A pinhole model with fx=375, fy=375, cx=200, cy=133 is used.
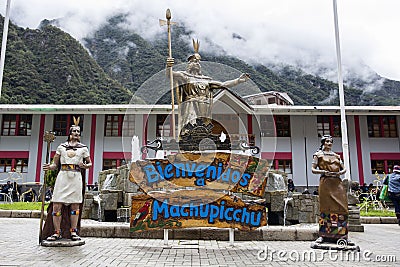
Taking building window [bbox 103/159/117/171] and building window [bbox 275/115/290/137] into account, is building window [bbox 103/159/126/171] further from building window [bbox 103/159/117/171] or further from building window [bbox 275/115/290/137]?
building window [bbox 275/115/290/137]

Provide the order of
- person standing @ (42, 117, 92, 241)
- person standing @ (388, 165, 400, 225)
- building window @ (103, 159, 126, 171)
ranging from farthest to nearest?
building window @ (103, 159, 126, 171)
person standing @ (388, 165, 400, 225)
person standing @ (42, 117, 92, 241)

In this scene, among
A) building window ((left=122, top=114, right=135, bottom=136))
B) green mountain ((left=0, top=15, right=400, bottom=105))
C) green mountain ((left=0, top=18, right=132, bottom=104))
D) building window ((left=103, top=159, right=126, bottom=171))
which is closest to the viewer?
building window ((left=122, top=114, right=135, bottom=136))

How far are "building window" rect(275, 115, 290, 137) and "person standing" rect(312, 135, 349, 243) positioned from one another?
18006 mm

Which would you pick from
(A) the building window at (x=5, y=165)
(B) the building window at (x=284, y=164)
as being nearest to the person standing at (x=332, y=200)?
(B) the building window at (x=284, y=164)

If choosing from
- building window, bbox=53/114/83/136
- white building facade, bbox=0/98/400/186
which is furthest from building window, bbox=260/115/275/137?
building window, bbox=53/114/83/136

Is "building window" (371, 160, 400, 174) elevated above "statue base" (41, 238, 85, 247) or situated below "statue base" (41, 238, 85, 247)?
above

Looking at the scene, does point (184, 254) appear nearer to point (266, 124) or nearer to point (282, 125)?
point (266, 124)

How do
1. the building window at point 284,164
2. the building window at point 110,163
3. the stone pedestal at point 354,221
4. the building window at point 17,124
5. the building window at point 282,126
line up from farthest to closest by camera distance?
the building window at point 17,124 < the building window at point 282,126 < the building window at point 110,163 < the building window at point 284,164 < the stone pedestal at point 354,221

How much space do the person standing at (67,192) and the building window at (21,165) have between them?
19.6m

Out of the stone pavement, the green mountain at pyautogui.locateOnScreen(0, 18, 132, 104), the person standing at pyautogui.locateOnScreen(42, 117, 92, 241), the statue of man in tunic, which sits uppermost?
the green mountain at pyautogui.locateOnScreen(0, 18, 132, 104)

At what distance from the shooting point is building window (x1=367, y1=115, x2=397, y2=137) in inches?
977

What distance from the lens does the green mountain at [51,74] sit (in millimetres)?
45562

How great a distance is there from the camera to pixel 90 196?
1030 cm

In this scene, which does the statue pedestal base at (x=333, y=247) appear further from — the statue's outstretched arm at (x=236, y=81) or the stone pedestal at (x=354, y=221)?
the statue's outstretched arm at (x=236, y=81)
